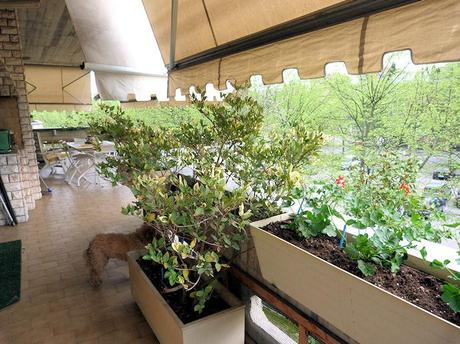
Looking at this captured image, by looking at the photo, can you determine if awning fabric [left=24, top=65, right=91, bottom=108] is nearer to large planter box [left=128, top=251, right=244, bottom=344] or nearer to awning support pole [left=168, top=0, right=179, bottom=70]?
awning support pole [left=168, top=0, right=179, bottom=70]

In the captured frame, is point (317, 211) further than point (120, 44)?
No

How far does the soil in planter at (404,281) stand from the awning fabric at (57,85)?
7.42 m

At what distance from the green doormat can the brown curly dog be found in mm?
723

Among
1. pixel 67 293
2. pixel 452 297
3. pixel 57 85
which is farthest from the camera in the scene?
pixel 57 85

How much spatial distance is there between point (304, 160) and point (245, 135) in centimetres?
50

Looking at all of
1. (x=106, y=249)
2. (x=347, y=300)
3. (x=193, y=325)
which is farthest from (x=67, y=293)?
(x=347, y=300)

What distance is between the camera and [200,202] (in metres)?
1.62

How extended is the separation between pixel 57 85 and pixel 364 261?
8218 mm

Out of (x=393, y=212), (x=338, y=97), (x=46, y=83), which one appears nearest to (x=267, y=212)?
(x=393, y=212)

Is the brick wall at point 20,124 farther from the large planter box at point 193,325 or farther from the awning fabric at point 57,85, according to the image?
the large planter box at point 193,325

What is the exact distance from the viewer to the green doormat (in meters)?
2.91

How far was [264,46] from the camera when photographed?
1.99m

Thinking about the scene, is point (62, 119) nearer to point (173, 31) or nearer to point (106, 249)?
point (173, 31)

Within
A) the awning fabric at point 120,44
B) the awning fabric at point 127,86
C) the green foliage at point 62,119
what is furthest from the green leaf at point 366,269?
the green foliage at point 62,119
